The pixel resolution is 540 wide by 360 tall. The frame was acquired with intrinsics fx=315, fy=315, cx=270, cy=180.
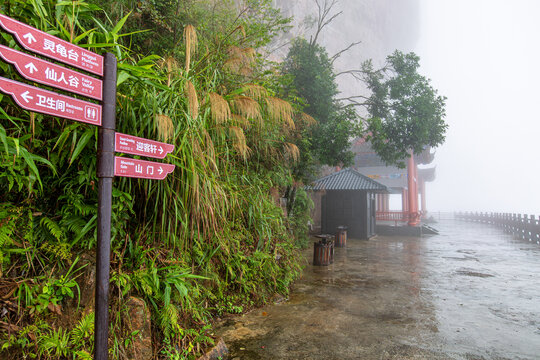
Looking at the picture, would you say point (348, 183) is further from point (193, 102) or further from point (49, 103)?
point (49, 103)

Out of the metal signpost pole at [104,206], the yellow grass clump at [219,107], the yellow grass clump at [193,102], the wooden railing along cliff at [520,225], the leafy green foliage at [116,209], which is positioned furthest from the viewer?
the wooden railing along cliff at [520,225]

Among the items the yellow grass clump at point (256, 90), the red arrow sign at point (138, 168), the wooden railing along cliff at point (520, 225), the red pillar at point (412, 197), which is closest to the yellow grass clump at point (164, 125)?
the red arrow sign at point (138, 168)

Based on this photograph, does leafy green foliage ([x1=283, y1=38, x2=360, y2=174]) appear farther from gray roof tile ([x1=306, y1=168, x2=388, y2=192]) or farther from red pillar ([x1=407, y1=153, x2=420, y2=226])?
red pillar ([x1=407, y1=153, x2=420, y2=226])

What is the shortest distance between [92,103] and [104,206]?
0.65 m

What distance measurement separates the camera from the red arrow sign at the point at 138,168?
6.74 feet

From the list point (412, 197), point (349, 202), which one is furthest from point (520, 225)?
point (349, 202)

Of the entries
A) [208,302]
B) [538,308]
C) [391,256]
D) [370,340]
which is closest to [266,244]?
[208,302]

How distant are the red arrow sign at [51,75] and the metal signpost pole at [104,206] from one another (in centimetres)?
9

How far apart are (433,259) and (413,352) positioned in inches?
263

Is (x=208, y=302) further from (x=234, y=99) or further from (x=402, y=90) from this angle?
(x=402, y=90)

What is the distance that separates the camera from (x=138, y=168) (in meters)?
2.16

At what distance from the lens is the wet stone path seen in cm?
338

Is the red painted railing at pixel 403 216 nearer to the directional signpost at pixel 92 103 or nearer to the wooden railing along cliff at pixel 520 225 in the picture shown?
the wooden railing along cliff at pixel 520 225

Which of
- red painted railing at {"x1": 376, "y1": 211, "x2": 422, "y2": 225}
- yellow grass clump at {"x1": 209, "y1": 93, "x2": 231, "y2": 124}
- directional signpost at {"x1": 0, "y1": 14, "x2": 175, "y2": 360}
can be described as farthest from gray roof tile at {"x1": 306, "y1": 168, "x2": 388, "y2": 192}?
directional signpost at {"x1": 0, "y1": 14, "x2": 175, "y2": 360}
